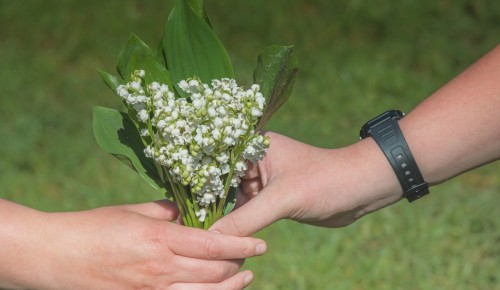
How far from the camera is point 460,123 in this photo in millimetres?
2004

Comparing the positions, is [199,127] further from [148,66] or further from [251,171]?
[251,171]

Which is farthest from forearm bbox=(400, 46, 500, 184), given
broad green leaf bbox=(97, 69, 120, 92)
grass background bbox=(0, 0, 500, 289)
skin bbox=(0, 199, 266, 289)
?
grass background bbox=(0, 0, 500, 289)

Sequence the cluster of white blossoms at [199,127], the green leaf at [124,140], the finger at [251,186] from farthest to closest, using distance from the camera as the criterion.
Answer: the finger at [251,186], the green leaf at [124,140], the cluster of white blossoms at [199,127]

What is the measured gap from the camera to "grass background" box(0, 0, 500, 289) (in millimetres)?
3162

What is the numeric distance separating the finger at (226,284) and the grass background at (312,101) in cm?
Answer: 111

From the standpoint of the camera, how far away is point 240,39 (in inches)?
195

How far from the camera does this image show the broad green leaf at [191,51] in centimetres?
195

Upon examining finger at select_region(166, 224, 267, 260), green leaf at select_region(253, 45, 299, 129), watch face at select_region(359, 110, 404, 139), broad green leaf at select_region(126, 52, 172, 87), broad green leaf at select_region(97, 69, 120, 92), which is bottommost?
finger at select_region(166, 224, 267, 260)

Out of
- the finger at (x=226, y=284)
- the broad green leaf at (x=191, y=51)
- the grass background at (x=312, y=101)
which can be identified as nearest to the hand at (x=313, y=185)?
the finger at (x=226, y=284)

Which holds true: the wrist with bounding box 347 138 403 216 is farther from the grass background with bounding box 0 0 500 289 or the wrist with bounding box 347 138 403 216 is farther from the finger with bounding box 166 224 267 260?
the grass background with bounding box 0 0 500 289

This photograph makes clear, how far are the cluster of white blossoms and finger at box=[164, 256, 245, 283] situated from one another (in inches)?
5.7

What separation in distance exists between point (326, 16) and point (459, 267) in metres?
2.24

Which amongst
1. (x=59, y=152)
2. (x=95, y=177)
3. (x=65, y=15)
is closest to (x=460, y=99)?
(x=95, y=177)

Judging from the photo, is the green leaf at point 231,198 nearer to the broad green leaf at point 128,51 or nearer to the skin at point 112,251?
the skin at point 112,251
